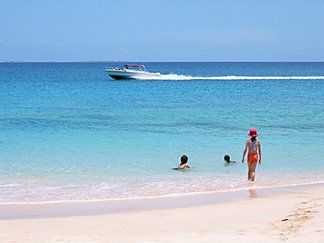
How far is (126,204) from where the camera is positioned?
11.7 m

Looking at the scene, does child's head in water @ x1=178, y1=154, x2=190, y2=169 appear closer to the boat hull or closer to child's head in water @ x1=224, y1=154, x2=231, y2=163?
child's head in water @ x1=224, y1=154, x2=231, y2=163

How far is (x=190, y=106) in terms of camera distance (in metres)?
37.1

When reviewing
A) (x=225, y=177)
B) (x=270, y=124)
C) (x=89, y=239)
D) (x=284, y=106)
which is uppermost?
(x=284, y=106)

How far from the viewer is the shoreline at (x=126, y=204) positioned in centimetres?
1078

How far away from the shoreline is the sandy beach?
34 centimetres

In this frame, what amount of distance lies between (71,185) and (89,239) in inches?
214

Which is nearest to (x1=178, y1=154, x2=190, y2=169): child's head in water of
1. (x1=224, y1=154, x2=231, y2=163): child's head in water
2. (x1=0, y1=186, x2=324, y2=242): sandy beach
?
(x1=224, y1=154, x2=231, y2=163): child's head in water

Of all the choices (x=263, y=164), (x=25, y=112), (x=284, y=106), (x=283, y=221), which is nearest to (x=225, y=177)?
(x=263, y=164)

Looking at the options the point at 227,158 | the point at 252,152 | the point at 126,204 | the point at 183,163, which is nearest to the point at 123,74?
the point at 227,158

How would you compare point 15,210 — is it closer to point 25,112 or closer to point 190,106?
point 25,112

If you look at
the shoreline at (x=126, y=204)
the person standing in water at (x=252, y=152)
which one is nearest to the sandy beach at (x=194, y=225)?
the shoreline at (x=126, y=204)

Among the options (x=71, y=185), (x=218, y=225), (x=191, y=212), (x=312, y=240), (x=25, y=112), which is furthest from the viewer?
(x=25, y=112)

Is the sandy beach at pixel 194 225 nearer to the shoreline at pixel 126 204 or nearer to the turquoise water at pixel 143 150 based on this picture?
the shoreline at pixel 126 204

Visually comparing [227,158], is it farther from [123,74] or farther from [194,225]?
[123,74]
